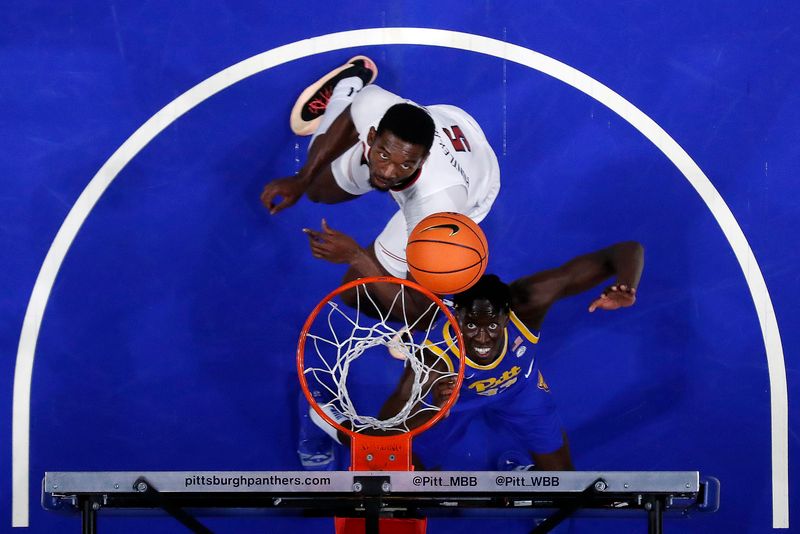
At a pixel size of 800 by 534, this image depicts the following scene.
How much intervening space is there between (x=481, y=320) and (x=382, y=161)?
0.93 metres

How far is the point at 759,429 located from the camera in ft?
17.2

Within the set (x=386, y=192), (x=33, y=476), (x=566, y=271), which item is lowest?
(x=33, y=476)

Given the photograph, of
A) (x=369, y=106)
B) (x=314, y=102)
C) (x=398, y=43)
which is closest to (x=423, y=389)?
(x=369, y=106)

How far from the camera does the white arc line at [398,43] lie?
5227mm

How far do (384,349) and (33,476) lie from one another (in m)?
1.92

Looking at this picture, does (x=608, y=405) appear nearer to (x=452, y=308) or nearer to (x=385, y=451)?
(x=452, y=308)

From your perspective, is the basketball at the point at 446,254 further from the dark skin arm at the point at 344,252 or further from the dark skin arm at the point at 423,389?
the dark skin arm at the point at 344,252

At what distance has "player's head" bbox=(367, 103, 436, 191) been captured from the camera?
5.08 metres

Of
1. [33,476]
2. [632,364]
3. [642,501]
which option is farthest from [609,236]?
[33,476]

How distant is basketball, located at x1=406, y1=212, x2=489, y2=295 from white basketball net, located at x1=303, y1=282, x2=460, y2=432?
0.23 meters

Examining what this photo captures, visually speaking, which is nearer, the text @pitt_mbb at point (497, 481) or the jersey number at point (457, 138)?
the text @pitt_mbb at point (497, 481)

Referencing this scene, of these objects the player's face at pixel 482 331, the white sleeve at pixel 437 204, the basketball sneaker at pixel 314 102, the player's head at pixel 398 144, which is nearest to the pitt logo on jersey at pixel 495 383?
the player's face at pixel 482 331

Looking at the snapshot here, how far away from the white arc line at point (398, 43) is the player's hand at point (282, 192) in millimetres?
569

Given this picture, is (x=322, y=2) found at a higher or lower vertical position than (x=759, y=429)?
higher
